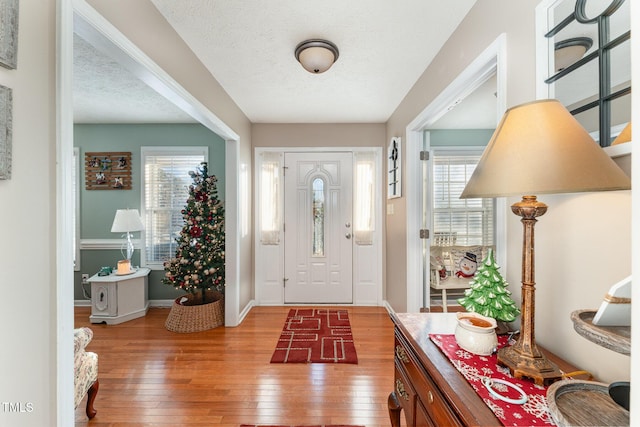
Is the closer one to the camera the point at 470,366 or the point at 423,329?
the point at 470,366

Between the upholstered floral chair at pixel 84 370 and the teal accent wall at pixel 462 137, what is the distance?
452 cm

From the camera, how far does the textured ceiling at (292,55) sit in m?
1.77

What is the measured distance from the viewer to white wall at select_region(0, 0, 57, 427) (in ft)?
2.99

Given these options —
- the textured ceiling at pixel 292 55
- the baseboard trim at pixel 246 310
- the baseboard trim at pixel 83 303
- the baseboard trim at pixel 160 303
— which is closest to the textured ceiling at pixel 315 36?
the textured ceiling at pixel 292 55

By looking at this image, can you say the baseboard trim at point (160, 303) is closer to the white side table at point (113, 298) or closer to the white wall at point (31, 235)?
the white side table at point (113, 298)

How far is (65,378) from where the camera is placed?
1.09 m

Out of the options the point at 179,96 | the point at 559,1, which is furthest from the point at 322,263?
the point at 559,1

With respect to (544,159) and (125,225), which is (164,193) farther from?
(544,159)

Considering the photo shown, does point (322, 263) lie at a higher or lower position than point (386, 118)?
lower

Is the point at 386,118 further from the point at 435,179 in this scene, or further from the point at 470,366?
the point at 470,366

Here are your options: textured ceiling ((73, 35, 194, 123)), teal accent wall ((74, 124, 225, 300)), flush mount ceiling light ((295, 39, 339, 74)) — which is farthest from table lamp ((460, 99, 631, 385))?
teal accent wall ((74, 124, 225, 300))

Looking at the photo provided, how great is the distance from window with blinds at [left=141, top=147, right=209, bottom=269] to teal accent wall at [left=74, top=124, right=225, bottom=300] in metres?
0.11

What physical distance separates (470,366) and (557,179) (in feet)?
2.10

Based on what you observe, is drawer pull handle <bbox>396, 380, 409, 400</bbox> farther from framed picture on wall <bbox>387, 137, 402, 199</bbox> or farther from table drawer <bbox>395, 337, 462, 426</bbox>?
framed picture on wall <bbox>387, 137, 402, 199</bbox>
